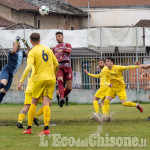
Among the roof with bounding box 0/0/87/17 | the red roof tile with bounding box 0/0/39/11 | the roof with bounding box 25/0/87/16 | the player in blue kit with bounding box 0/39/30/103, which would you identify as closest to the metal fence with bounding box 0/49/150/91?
the player in blue kit with bounding box 0/39/30/103

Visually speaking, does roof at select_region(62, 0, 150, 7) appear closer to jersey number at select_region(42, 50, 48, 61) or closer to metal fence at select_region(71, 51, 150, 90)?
metal fence at select_region(71, 51, 150, 90)

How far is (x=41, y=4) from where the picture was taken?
179 feet

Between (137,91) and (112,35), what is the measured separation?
10.7 ft

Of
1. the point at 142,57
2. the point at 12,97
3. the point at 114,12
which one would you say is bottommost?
the point at 12,97

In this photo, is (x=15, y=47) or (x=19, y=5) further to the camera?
(x=19, y=5)

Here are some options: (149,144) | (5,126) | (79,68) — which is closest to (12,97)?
(79,68)

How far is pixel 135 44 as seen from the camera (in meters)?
27.9

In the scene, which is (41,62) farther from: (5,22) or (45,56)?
A: (5,22)

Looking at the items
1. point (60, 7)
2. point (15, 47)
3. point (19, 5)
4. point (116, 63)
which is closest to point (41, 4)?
point (60, 7)

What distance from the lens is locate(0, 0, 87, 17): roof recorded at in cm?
4816

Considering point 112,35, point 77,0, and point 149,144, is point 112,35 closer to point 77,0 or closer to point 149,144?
point 149,144

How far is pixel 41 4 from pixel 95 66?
2854 cm

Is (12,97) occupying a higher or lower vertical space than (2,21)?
lower

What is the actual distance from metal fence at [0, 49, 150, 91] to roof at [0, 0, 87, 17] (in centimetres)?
2089
